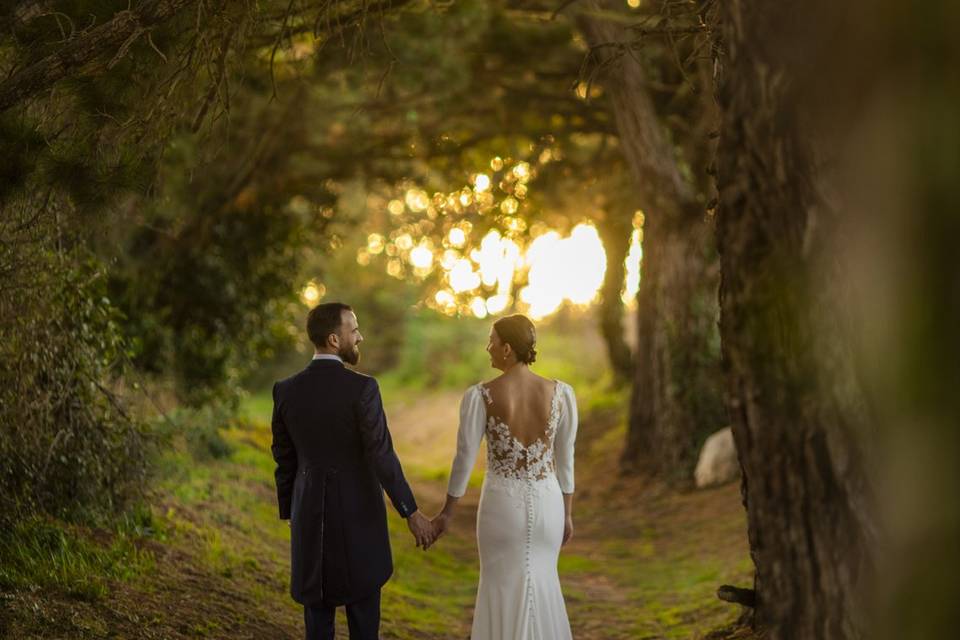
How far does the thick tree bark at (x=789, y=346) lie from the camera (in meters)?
2.91

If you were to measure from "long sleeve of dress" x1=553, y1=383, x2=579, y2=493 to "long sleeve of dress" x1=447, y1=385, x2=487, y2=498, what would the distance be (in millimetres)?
483

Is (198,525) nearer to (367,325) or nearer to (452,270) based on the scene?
(452,270)

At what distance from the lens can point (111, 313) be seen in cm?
736

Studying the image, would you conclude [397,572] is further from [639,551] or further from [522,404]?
[522,404]

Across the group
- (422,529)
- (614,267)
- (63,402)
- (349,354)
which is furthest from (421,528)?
(614,267)

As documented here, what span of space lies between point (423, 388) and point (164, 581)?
966 inches

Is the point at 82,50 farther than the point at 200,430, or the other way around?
the point at 200,430

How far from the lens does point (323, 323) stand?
4.94 meters

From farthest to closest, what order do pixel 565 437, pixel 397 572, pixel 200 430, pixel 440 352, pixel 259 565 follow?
pixel 440 352 → pixel 200 430 → pixel 397 572 → pixel 259 565 → pixel 565 437

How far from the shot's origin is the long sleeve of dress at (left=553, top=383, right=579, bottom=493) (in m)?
5.54

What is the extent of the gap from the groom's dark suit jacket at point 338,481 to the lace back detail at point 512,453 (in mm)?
676

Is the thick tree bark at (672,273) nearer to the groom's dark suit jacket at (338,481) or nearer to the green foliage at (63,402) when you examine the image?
the green foliage at (63,402)

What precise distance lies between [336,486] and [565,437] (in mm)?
1439

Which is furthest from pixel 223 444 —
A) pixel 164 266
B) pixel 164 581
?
pixel 164 581
